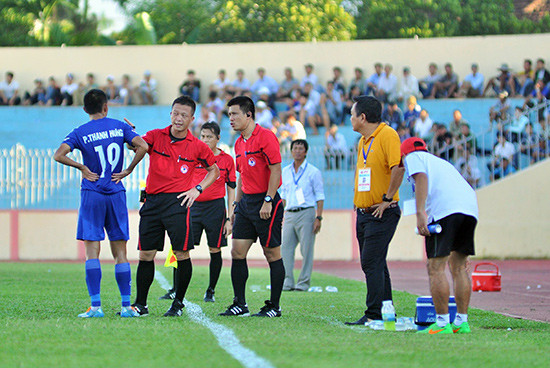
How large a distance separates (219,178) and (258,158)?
2.54 m

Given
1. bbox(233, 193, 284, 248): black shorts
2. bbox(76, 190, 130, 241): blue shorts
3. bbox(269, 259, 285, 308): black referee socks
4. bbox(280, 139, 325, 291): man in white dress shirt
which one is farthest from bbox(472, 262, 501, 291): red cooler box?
bbox(76, 190, 130, 241): blue shorts

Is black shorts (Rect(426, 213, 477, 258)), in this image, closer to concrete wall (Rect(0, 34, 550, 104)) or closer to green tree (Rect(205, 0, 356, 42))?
concrete wall (Rect(0, 34, 550, 104))

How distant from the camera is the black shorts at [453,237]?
7988 mm

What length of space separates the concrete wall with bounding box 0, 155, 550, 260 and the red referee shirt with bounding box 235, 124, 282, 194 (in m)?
13.6

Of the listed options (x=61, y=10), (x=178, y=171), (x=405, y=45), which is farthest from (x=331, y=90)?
(x=61, y=10)

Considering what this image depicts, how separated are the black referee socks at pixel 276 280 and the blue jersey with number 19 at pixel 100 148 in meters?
1.85

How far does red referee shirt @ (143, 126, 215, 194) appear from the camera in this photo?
9.12 meters

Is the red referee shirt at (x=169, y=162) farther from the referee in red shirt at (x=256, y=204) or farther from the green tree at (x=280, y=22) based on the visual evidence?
the green tree at (x=280, y=22)

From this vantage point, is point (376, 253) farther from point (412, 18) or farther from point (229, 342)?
point (412, 18)

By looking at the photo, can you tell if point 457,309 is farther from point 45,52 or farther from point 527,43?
point 45,52

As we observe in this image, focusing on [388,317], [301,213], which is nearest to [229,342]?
[388,317]

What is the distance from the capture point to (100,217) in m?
8.85

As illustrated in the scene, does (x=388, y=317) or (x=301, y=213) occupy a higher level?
(x=301, y=213)

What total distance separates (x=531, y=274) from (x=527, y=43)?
13.1 m
